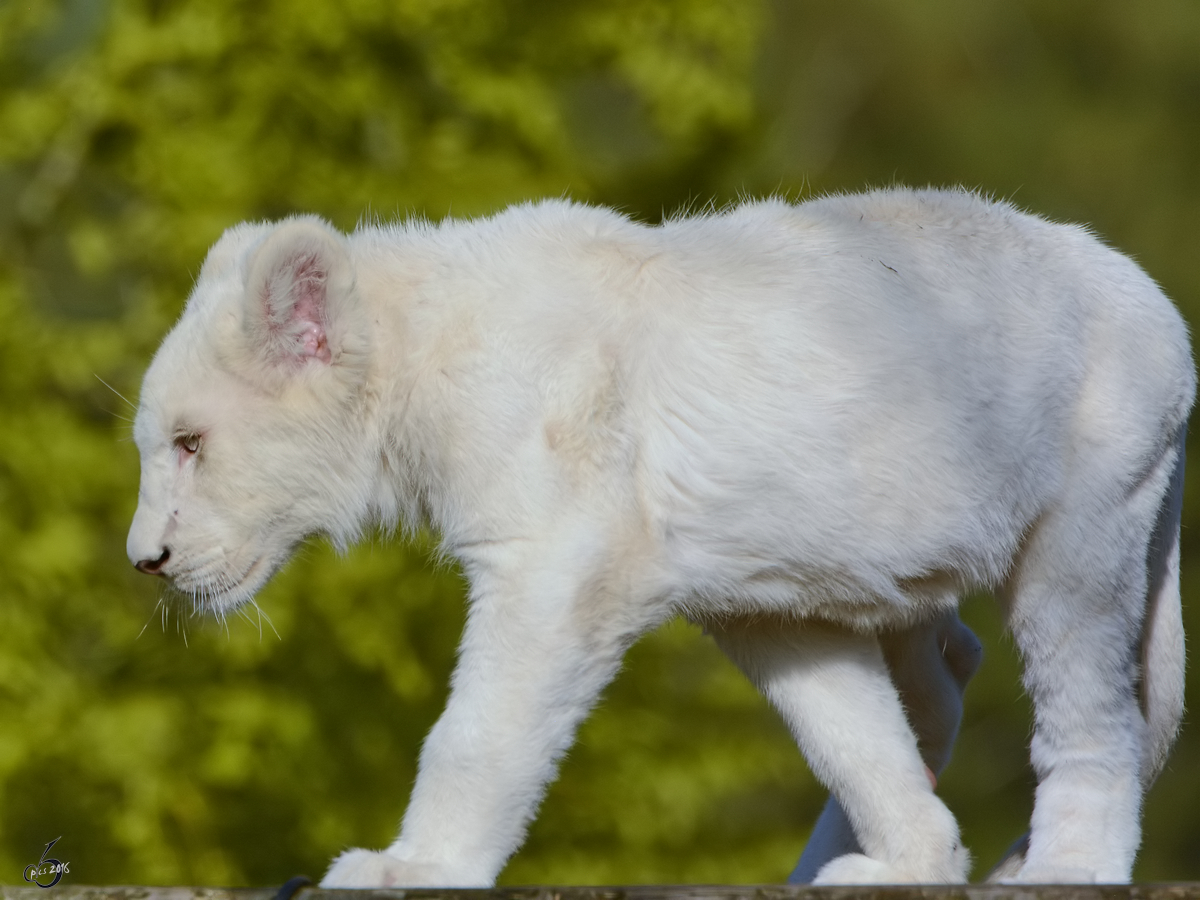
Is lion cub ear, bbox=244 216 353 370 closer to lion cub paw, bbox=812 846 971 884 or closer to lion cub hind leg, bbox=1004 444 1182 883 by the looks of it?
lion cub paw, bbox=812 846 971 884

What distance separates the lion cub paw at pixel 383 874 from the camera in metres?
3.18

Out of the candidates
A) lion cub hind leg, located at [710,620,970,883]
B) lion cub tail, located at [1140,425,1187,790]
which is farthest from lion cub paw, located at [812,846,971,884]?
lion cub tail, located at [1140,425,1187,790]

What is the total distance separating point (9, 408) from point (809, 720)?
4885mm

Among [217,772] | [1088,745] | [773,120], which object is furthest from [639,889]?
[773,120]

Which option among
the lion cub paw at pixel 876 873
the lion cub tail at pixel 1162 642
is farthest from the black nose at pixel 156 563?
the lion cub tail at pixel 1162 642

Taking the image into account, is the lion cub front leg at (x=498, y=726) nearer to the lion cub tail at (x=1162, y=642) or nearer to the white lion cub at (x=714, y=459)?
the white lion cub at (x=714, y=459)

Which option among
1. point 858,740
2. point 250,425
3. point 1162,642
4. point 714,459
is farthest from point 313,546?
point 1162,642

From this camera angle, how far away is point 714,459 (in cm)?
355

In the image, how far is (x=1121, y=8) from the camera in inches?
596

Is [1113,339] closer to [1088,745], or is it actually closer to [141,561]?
[1088,745]

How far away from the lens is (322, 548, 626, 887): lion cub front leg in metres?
3.27

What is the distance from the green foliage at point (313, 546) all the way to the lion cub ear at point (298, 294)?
135 inches

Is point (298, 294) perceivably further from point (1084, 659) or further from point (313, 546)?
point (313, 546)

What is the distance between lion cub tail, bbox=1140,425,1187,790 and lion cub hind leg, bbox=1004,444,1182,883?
0.84 ft
